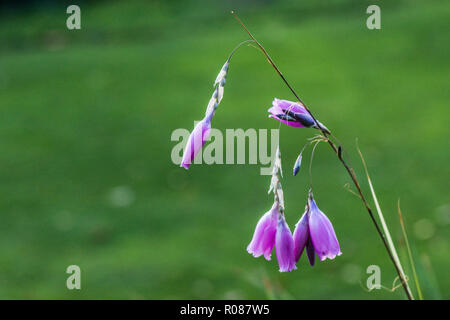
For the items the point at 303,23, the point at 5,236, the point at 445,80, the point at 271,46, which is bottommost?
the point at 5,236

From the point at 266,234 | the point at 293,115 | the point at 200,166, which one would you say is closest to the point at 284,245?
the point at 266,234

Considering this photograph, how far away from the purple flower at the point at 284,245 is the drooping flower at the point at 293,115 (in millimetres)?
208

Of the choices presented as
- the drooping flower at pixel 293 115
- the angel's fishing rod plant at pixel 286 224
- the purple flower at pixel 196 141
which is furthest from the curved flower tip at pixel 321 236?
the purple flower at pixel 196 141

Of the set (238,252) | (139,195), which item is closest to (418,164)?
(238,252)

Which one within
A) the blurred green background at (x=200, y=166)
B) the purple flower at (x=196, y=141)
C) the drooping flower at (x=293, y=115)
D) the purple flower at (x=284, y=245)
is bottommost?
the purple flower at (x=284, y=245)

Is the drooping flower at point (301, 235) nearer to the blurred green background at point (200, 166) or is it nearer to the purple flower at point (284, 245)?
the purple flower at point (284, 245)

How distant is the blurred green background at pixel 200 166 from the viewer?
4.34m

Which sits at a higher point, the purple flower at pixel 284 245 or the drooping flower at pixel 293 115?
the drooping flower at pixel 293 115

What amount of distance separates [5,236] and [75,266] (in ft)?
2.85

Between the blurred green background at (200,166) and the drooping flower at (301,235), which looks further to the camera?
the blurred green background at (200,166)

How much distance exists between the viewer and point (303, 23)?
Answer: 10.5 meters

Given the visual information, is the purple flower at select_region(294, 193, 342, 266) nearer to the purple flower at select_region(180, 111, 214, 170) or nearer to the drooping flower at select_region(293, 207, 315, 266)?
Result: the drooping flower at select_region(293, 207, 315, 266)

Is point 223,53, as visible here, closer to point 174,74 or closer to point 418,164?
point 174,74

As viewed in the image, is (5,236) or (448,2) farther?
(448,2)
